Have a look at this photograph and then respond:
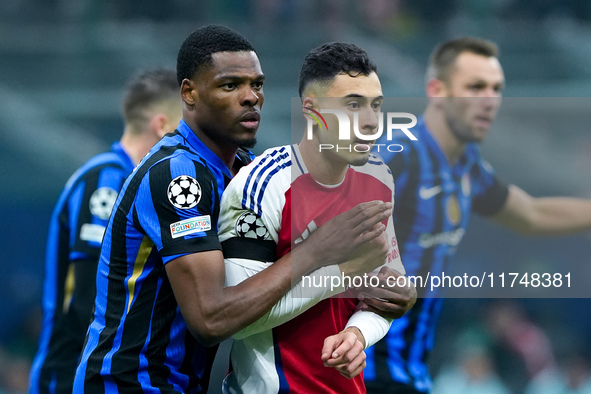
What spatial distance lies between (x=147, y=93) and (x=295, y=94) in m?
4.95

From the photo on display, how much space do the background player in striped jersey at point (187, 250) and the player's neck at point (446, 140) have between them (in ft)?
5.83

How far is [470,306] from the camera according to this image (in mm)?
8188

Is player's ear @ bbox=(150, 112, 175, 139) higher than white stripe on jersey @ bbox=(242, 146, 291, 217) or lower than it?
higher

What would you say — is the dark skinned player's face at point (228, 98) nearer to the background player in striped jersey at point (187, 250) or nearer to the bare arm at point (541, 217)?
the background player in striped jersey at point (187, 250)

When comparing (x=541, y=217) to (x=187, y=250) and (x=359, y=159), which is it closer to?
(x=359, y=159)

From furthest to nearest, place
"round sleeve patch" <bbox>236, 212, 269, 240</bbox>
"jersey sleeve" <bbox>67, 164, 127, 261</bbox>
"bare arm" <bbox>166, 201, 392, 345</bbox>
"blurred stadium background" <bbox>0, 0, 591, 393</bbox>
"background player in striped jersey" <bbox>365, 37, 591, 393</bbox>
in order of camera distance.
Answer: "blurred stadium background" <bbox>0, 0, 591, 393</bbox>
"jersey sleeve" <bbox>67, 164, 127, 261</bbox>
"background player in striped jersey" <bbox>365, 37, 591, 393</bbox>
"round sleeve patch" <bbox>236, 212, 269, 240</bbox>
"bare arm" <bbox>166, 201, 392, 345</bbox>

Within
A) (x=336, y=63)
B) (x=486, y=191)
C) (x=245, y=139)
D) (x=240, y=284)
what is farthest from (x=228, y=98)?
(x=486, y=191)

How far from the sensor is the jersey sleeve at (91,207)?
14.6 ft

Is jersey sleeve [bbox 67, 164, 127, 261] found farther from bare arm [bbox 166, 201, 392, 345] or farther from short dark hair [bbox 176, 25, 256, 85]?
bare arm [bbox 166, 201, 392, 345]

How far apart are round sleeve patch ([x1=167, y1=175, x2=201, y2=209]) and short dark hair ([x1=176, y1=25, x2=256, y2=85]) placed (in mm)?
451

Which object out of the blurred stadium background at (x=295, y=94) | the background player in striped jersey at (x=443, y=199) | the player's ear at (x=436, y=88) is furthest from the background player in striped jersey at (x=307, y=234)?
the blurred stadium background at (x=295, y=94)

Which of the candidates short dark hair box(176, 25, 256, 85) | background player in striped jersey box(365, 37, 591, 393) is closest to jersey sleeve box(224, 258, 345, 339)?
short dark hair box(176, 25, 256, 85)

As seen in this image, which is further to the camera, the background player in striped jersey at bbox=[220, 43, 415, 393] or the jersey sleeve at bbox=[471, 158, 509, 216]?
the jersey sleeve at bbox=[471, 158, 509, 216]

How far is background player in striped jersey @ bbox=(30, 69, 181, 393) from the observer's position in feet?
14.6
